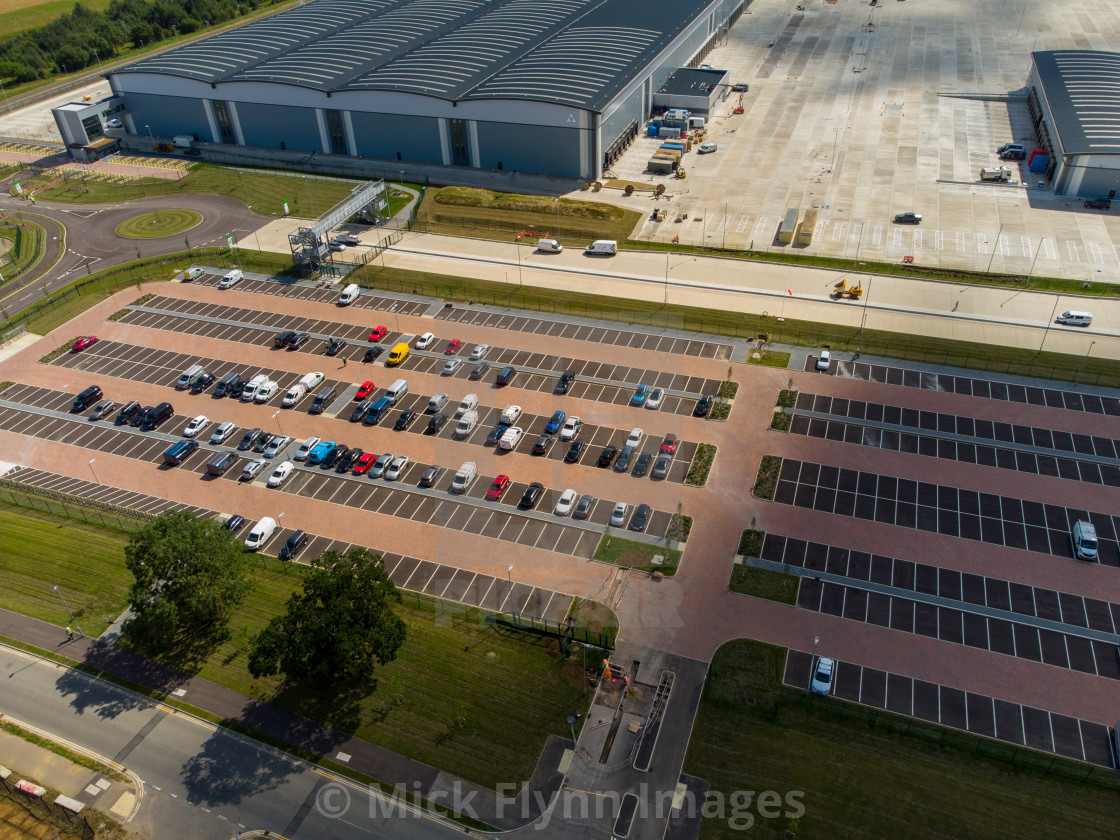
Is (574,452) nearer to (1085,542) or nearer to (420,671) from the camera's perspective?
(420,671)

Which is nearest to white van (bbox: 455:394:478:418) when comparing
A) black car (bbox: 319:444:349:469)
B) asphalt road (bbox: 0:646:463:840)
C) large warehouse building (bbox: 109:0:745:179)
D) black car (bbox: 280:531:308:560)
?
black car (bbox: 319:444:349:469)

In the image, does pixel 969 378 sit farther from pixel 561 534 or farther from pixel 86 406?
pixel 86 406

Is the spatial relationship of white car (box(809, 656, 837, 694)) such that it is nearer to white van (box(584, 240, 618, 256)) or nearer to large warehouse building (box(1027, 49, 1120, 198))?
white van (box(584, 240, 618, 256))

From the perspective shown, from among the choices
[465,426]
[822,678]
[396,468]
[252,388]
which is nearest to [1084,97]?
[465,426]

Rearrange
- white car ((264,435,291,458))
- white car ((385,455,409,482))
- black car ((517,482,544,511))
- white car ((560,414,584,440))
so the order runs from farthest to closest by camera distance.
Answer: white car ((560,414,584,440))
white car ((264,435,291,458))
white car ((385,455,409,482))
black car ((517,482,544,511))

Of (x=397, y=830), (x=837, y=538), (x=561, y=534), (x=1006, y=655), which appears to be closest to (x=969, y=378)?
(x=837, y=538)

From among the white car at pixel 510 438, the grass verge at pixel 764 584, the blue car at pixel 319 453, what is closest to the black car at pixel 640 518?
the grass verge at pixel 764 584

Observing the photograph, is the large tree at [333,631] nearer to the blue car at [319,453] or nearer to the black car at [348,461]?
the black car at [348,461]
